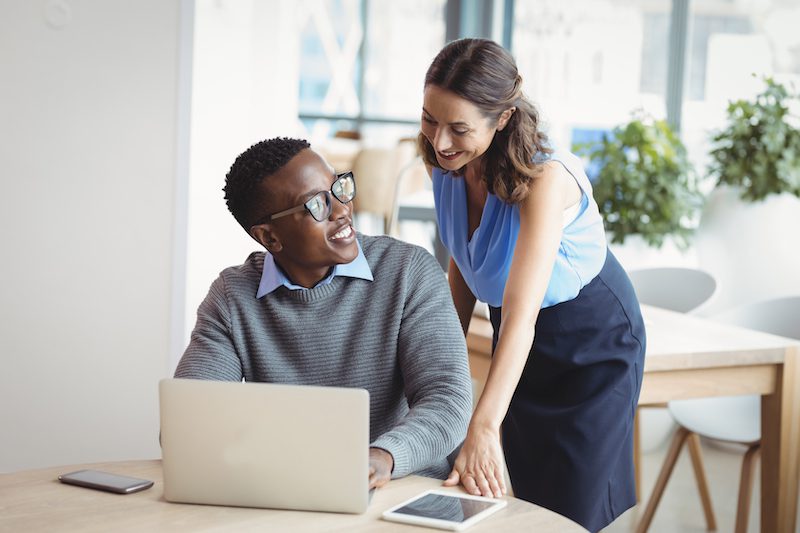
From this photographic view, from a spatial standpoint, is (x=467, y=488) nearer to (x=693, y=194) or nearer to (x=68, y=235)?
(x=68, y=235)

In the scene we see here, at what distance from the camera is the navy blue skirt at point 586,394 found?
Answer: 1950 mm

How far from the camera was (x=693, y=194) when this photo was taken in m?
4.32

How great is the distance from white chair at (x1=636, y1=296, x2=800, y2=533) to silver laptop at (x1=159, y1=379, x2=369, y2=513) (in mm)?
1805

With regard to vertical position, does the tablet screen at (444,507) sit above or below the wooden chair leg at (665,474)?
above

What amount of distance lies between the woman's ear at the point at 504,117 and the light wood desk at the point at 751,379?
84 cm

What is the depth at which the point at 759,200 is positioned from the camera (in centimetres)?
395

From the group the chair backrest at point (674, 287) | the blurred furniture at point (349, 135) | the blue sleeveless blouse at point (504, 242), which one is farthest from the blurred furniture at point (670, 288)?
the blurred furniture at point (349, 135)

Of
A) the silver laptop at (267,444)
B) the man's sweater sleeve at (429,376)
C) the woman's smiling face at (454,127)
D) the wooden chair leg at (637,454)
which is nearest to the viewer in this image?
the silver laptop at (267,444)

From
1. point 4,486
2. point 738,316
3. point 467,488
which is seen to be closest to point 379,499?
point 467,488

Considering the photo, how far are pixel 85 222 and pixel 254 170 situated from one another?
1.06 m

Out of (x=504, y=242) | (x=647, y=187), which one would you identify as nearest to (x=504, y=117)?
(x=504, y=242)

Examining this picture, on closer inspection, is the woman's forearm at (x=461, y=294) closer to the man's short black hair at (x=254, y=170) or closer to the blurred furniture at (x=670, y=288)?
the man's short black hair at (x=254, y=170)

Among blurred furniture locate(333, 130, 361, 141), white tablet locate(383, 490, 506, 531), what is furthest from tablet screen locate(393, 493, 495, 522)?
blurred furniture locate(333, 130, 361, 141)

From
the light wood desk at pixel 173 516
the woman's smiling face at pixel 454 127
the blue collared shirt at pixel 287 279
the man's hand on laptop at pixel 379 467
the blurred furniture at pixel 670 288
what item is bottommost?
the light wood desk at pixel 173 516
